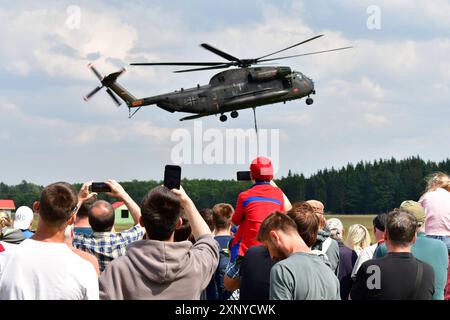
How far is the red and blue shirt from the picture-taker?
754 centimetres

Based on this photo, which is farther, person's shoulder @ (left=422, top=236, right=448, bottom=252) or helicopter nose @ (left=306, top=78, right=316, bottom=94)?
helicopter nose @ (left=306, top=78, right=316, bottom=94)

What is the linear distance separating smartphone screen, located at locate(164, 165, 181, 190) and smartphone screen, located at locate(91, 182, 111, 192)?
92cm

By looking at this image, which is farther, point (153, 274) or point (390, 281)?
point (390, 281)

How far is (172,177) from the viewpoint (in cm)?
517

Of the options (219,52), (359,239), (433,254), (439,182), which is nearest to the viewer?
(433,254)

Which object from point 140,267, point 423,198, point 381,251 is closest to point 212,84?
point 423,198

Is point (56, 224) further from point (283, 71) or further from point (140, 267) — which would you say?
point (283, 71)

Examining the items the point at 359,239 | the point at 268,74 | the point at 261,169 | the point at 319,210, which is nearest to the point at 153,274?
the point at 261,169

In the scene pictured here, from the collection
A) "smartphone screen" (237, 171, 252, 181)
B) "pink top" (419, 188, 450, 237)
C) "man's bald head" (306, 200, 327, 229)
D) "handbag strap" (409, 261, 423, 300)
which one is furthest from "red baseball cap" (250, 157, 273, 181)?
"pink top" (419, 188, 450, 237)

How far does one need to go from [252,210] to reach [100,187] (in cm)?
209

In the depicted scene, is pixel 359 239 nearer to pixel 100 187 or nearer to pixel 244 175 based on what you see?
pixel 244 175

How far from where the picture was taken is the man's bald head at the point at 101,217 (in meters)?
6.85

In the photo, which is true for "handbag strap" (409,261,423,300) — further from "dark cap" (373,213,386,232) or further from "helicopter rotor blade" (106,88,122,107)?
"helicopter rotor blade" (106,88,122,107)
